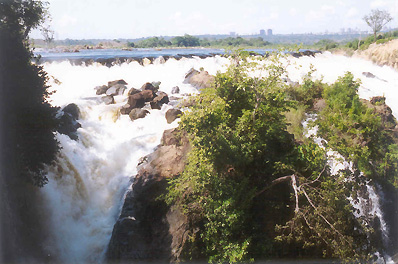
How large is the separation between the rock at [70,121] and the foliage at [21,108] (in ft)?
5.61

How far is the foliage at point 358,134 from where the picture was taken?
11.3 meters

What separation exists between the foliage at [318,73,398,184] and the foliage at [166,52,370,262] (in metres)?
1.73

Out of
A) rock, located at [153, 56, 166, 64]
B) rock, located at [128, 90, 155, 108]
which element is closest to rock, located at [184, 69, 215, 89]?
rock, located at [128, 90, 155, 108]

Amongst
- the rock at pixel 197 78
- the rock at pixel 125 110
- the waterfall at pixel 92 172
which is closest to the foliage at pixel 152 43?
the rock at pixel 197 78

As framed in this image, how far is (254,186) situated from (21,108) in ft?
21.9

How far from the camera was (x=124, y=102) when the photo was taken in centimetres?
1758

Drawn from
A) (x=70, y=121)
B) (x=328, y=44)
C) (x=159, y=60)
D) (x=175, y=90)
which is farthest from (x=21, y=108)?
(x=328, y=44)

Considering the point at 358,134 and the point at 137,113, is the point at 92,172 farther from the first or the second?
the point at 358,134

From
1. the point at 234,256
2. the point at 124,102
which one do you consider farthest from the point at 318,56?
the point at 234,256

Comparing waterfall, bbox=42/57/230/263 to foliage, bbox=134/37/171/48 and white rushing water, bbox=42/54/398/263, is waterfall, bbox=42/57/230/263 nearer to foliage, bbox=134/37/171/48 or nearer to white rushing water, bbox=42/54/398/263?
white rushing water, bbox=42/54/398/263

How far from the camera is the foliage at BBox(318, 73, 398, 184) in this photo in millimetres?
11258

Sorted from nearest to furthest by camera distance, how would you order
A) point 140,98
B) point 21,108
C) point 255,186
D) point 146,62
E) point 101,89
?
1. point 21,108
2. point 255,186
3. point 140,98
4. point 101,89
5. point 146,62

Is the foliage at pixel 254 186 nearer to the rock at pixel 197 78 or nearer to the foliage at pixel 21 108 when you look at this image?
the foliage at pixel 21 108

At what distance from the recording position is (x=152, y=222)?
1026 centimetres
